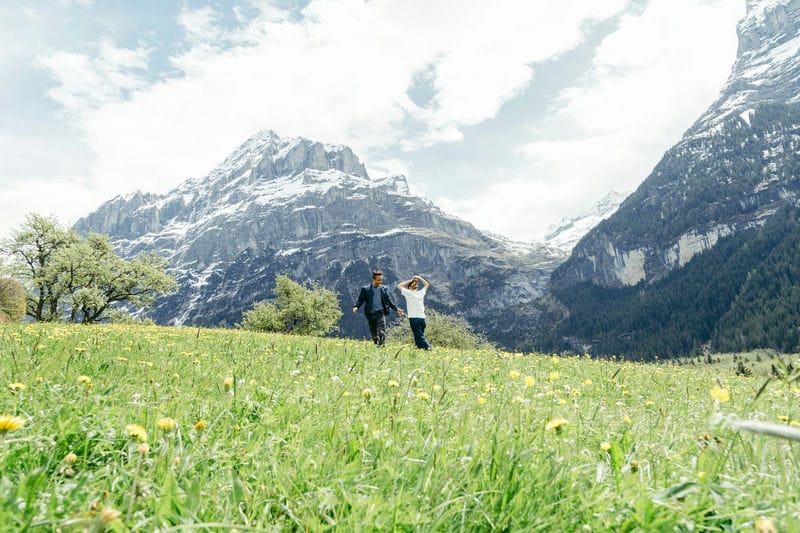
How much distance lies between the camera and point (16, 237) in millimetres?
58000

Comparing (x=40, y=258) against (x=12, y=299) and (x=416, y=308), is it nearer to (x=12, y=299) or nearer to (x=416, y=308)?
(x=12, y=299)

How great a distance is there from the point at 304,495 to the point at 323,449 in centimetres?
73

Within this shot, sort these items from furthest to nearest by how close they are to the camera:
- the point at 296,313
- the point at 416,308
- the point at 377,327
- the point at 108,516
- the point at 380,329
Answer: the point at 296,313 → the point at 377,327 → the point at 380,329 → the point at 416,308 → the point at 108,516

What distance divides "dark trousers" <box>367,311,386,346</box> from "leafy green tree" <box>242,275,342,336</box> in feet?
203

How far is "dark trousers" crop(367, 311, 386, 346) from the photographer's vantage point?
1912 cm

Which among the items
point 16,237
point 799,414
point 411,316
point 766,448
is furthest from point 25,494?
point 16,237

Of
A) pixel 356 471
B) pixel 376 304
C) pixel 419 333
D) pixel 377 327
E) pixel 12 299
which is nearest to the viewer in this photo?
pixel 356 471

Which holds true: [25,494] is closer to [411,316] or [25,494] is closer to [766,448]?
[766,448]

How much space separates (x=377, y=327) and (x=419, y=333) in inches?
102

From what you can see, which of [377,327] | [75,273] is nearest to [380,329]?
[377,327]

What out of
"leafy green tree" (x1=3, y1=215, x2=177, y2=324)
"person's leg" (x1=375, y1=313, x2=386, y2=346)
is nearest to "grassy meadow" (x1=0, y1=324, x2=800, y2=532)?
"person's leg" (x1=375, y1=313, x2=386, y2=346)

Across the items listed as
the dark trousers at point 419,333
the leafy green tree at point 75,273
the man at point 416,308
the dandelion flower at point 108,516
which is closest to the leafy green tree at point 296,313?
the leafy green tree at point 75,273

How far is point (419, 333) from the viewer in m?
17.5

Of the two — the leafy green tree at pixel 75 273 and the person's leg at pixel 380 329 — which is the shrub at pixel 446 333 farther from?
the person's leg at pixel 380 329
